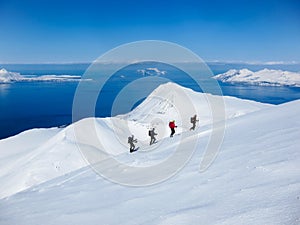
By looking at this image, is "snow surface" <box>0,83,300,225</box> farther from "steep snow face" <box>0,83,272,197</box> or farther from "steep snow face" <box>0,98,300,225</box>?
"steep snow face" <box>0,83,272,197</box>

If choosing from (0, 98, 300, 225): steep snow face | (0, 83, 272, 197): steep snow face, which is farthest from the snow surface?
(0, 83, 272, 197): steep snow face

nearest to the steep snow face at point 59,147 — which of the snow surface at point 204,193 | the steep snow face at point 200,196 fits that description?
the snow surface at point 204,193

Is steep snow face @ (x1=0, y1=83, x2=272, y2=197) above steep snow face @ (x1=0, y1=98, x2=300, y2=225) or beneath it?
beneath

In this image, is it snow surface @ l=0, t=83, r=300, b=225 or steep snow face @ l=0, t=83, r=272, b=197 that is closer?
snow surface @ l=0, t=83, r=300, b=225

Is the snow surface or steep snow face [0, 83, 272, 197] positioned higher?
the snow surface

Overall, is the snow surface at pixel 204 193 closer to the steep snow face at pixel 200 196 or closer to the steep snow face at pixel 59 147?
the steep snow face at pixel 200 196

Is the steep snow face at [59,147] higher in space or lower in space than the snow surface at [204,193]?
lower

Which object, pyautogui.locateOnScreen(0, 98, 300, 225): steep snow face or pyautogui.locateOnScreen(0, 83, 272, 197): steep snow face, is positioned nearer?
pyautogui.locateOnScreen(0, 98, 300, 225): steep snow face

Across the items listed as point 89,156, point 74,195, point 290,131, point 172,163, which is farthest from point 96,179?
point 89,156

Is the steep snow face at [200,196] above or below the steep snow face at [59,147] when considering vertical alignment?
above

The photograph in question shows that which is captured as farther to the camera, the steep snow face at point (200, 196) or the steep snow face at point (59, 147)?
the steep snow face at point (59, 147)

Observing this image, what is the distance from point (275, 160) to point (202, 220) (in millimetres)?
3047

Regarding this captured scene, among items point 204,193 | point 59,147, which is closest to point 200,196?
point 204,193

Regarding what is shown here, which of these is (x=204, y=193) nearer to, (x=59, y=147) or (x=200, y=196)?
(x=200, y=196)
